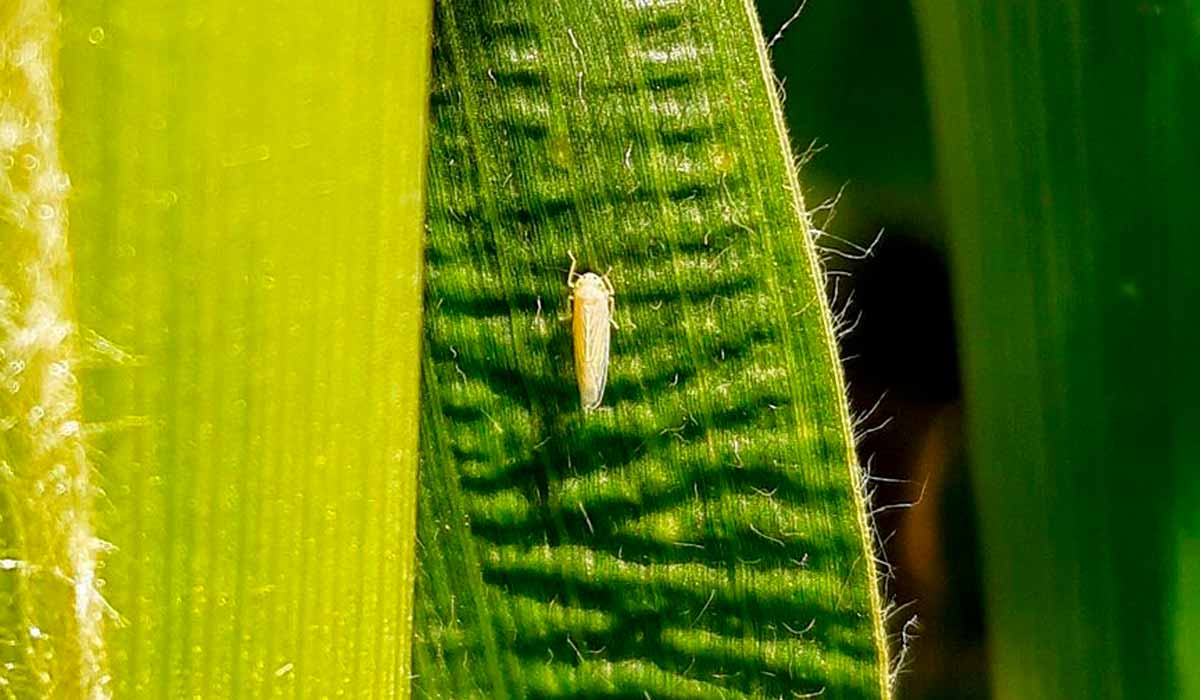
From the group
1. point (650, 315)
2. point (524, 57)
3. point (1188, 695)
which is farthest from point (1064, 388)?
point (524, 57)

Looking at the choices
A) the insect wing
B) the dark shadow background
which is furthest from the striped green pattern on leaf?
the dark shadow background

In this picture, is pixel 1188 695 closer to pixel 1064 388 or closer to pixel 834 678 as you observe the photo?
pixel 1064 388

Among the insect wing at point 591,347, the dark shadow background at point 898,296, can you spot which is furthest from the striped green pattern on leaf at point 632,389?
the dark shadow background at point 898,296

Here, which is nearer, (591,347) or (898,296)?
(591,347)

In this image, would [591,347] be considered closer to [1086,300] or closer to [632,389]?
[632,389]

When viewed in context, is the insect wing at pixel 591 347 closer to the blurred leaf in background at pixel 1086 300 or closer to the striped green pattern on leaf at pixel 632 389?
the striped green pattern on leaf at pixel 632 389

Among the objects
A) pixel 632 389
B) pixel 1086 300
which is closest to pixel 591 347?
pixel 632 389
